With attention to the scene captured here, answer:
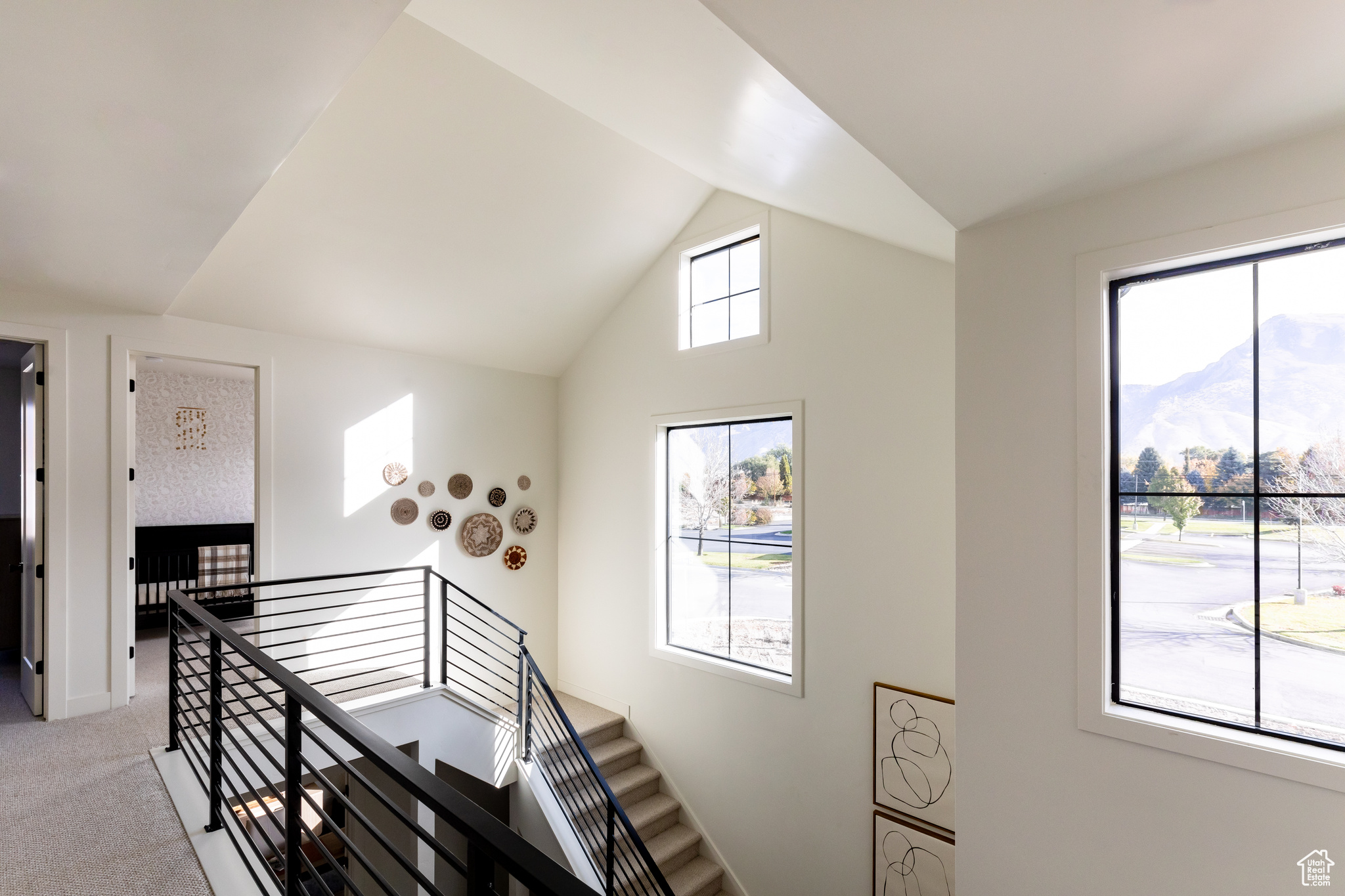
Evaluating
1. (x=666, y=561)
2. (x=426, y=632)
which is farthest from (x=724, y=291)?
(x=426, y=632)

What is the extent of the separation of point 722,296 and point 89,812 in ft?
14.1

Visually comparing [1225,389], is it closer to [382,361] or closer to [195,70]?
[195,70]

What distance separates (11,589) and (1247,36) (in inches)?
277

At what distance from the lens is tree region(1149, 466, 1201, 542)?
180cm

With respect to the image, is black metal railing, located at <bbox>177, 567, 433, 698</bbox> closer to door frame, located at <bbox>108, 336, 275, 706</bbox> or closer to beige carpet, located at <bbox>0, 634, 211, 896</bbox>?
door frame, located at <bbox>108, 336, 275, 706</bbox>

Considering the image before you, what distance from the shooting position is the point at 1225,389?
5.73 feet

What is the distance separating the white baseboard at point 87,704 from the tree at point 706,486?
3.65 m

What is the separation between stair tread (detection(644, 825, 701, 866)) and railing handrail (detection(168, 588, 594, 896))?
3.59 meters

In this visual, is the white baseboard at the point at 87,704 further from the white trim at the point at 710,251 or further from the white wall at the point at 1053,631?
the white wall at the point at 1053,631

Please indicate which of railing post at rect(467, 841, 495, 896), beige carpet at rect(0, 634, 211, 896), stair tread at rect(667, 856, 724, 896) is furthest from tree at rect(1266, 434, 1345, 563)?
stair tread at rect(667, 856, 724, 896)

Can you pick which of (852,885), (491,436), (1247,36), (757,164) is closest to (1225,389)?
(1247,36)

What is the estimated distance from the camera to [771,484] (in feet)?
14.5

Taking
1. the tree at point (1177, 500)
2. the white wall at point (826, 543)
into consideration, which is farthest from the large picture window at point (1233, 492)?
the white wall at point (826, 543)

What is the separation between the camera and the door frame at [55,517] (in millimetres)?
3393
